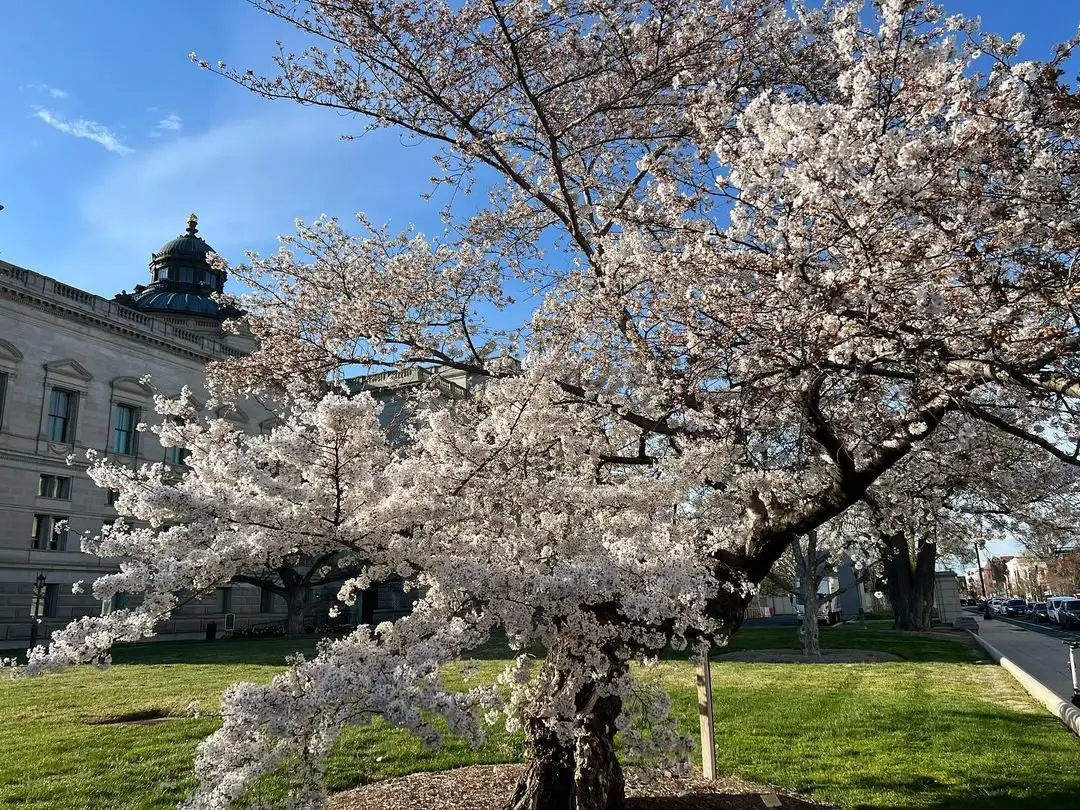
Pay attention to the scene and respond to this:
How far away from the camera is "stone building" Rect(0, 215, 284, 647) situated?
3450 cm

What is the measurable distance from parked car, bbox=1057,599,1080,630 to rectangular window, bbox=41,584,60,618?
4940 cm

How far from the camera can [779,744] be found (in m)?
9.10

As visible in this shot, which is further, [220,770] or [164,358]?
[164,358]

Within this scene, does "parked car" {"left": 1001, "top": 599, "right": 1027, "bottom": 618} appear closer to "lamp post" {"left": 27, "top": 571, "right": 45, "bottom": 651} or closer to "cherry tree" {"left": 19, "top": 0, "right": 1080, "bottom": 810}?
"cherry tree" {"left": 19, "top": 0, "right": 1080, "bottom": 810}

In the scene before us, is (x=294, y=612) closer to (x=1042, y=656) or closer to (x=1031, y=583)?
(x=1042, y=656)

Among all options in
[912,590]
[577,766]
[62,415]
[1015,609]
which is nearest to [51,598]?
[62,415]

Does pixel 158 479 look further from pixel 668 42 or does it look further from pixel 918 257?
pixel 668 42

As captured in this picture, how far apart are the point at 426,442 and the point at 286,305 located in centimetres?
514

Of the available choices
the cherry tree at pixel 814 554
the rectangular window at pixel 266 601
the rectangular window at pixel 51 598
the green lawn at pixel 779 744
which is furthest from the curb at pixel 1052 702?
the rectangular window at pixel 266 601

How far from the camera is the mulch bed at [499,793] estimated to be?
6594 mm

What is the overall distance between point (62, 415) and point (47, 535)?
6087 mm

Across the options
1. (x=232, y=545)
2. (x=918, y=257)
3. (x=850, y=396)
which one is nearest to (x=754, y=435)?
(x=850, y=396)

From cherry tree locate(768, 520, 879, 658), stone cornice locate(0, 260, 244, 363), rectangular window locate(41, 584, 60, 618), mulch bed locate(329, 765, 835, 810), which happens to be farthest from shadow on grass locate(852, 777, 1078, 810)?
stone cornice locate(0, 260, 244, 363)

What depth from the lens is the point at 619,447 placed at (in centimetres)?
870
